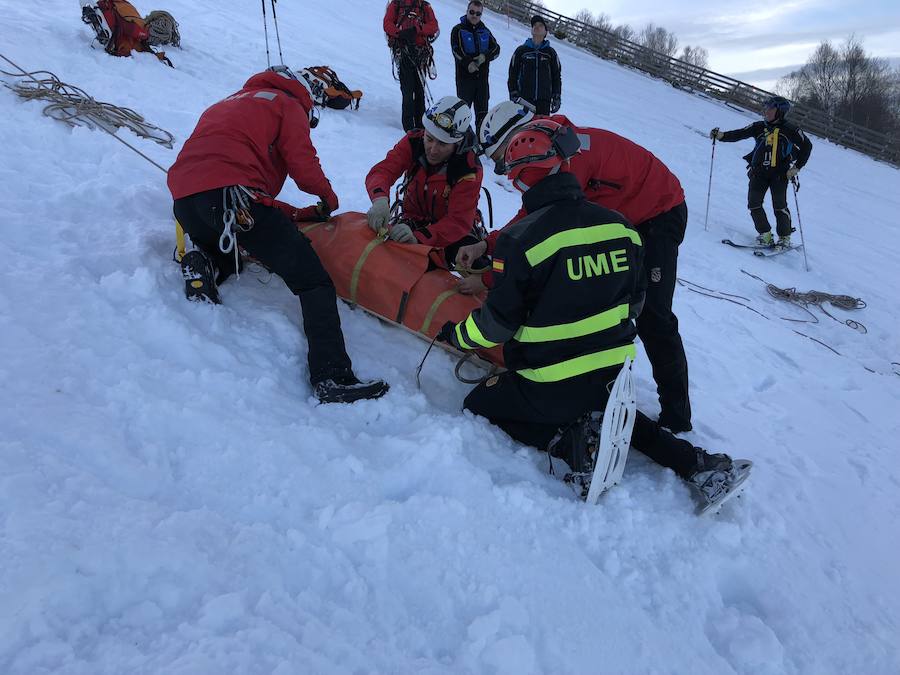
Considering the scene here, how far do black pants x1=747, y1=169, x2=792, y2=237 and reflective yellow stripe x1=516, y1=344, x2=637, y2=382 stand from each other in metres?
6.00

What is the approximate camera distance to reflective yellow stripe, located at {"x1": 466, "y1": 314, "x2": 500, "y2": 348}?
2.35m

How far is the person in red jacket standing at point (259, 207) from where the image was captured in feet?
8.42

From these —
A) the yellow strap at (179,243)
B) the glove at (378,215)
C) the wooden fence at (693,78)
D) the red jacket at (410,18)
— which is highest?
the wooden fence at (693,78)

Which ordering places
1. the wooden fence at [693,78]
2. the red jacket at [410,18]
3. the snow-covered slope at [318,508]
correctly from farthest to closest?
the wooden fence at [693,78], the red jacket at [410,18], the snow-covered slope at [318,508]

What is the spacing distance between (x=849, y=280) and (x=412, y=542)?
6900 mm

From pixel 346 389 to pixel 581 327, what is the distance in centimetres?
100

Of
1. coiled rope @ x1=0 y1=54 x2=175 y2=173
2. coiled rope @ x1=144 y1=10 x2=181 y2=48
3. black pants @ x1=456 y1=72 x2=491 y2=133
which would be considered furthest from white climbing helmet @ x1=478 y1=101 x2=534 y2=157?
coiled rope @ x1=144 y1=10 x2=181 y2=48

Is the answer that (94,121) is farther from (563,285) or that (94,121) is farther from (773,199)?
(773,199)

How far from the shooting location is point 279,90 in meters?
2.97

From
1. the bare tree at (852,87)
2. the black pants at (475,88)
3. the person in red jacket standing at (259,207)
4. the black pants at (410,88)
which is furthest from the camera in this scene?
the bare tree at (852,87)

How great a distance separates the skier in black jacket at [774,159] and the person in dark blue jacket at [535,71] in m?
2.08

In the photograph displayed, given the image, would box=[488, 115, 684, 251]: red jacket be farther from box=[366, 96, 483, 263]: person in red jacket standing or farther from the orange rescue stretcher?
box=[366, 96, 483, 263]: person in red jacket standing

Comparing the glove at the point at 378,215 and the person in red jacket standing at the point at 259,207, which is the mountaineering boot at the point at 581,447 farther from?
the glove at the point at 378,215

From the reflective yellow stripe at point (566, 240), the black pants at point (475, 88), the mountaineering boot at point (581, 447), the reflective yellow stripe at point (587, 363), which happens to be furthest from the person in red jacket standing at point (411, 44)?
the mountaineering boot at point (581, 447)
